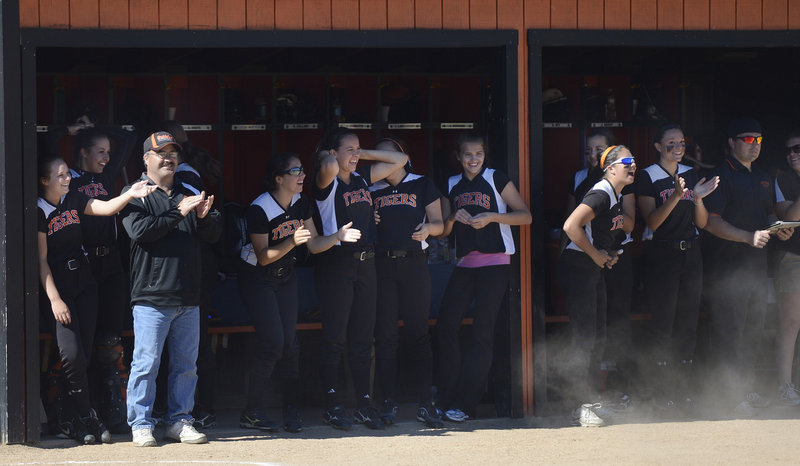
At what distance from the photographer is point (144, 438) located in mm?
5613

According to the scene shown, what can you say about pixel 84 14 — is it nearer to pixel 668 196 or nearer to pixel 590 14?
pixel 590 14

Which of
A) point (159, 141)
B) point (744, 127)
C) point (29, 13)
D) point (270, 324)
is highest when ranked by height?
point (29, 13)

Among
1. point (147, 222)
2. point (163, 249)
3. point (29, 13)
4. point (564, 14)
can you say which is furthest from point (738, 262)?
point (29, 13)

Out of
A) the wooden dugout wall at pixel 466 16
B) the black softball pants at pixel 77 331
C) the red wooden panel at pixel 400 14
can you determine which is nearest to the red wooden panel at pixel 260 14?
the wooden dugout wall at pixel 466 16

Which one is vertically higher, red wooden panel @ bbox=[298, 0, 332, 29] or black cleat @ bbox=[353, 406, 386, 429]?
red wooden panel @ bbox=[298, 0, 332, 29]

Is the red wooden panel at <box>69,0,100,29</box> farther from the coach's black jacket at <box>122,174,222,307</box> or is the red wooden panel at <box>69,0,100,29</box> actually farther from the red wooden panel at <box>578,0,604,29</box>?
the red wooden panel at <box>578,0,604,29</box>

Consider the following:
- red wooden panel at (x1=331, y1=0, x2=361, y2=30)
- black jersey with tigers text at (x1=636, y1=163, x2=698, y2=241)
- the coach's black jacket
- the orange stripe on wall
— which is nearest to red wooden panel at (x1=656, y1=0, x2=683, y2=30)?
black jersey with tigers text at (x1=636, y1=163, x2=698, y2=241)

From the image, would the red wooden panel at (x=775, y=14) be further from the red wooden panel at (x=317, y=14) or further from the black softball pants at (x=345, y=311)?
the black softball pants at (x=345, y=311)

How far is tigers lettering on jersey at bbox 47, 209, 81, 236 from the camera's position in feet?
18.9

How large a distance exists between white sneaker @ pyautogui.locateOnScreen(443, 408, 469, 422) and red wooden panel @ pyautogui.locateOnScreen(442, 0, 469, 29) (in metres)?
2.37

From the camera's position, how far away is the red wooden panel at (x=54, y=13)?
5.89m

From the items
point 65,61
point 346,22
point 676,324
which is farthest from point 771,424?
point 65,61

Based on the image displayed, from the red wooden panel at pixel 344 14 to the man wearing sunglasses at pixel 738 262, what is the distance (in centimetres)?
256

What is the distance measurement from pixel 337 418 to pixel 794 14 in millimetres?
3930
